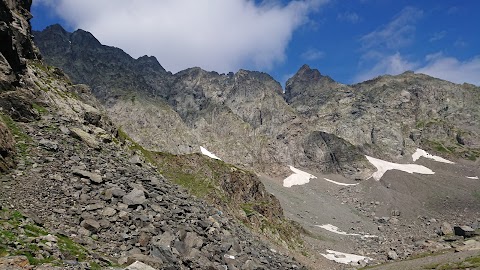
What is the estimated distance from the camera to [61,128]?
34.0 meters

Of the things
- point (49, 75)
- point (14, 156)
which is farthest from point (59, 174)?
point (49, 75)

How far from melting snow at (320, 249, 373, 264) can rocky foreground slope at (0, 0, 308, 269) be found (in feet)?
320

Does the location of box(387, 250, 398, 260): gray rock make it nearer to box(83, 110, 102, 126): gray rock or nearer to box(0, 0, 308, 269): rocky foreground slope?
box(0, 0, 308, 269): rocky foreground slope

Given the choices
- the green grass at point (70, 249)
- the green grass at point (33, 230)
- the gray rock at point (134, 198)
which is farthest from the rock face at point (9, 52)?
the green grass at point (70, 249)

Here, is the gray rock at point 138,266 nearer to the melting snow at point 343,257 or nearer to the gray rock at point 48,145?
the gray rock at point 48,145

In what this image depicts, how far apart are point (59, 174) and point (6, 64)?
1790cm

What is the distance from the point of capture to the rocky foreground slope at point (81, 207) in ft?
58.8

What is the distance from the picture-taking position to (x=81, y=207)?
77.2 feet

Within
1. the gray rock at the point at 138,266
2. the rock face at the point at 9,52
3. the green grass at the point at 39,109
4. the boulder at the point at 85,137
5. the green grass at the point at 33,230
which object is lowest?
the gray rock at the point at 138,266

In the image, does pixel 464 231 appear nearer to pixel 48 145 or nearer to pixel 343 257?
pixel 343 257

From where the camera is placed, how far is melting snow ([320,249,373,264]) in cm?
12825

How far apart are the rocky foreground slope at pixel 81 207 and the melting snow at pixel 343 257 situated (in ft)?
320

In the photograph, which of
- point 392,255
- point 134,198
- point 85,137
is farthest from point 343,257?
point 134,198

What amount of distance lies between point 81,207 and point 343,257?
12504 centimetres
